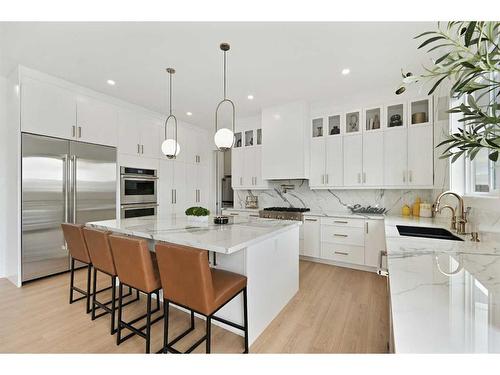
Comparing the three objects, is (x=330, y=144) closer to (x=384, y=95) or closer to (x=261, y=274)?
(x=384, y=95)

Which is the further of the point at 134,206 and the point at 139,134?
the point at 139,134

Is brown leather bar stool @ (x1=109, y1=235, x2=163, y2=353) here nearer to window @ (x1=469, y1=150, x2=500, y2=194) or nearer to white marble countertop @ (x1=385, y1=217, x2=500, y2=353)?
white marble countertop @ (x1=385, y1=217, x2=500, y2=353)

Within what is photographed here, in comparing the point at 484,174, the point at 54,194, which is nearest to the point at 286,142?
the point at 484,174

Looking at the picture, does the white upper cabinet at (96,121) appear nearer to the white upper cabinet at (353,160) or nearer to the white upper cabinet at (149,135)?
the white upper cabinet at (149,135)

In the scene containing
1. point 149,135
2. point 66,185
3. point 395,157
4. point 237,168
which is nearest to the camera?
point 66,185

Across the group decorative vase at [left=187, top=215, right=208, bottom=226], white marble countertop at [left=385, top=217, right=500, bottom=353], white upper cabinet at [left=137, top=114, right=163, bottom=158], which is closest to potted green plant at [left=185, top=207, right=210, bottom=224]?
decorative vase at [left=187, top=215, right=208, bottom=226]

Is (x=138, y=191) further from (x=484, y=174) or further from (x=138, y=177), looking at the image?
(x=484, y=174)

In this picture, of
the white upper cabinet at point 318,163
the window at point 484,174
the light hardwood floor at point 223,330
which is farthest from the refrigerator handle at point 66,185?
the window at point 484,174

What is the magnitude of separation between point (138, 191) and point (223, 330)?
9.95 feet

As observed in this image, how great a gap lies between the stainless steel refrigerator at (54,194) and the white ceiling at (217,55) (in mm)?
997

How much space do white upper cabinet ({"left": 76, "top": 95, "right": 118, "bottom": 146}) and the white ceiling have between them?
24cm

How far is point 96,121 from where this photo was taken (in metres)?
3.49

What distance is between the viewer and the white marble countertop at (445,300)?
1.76 feet
